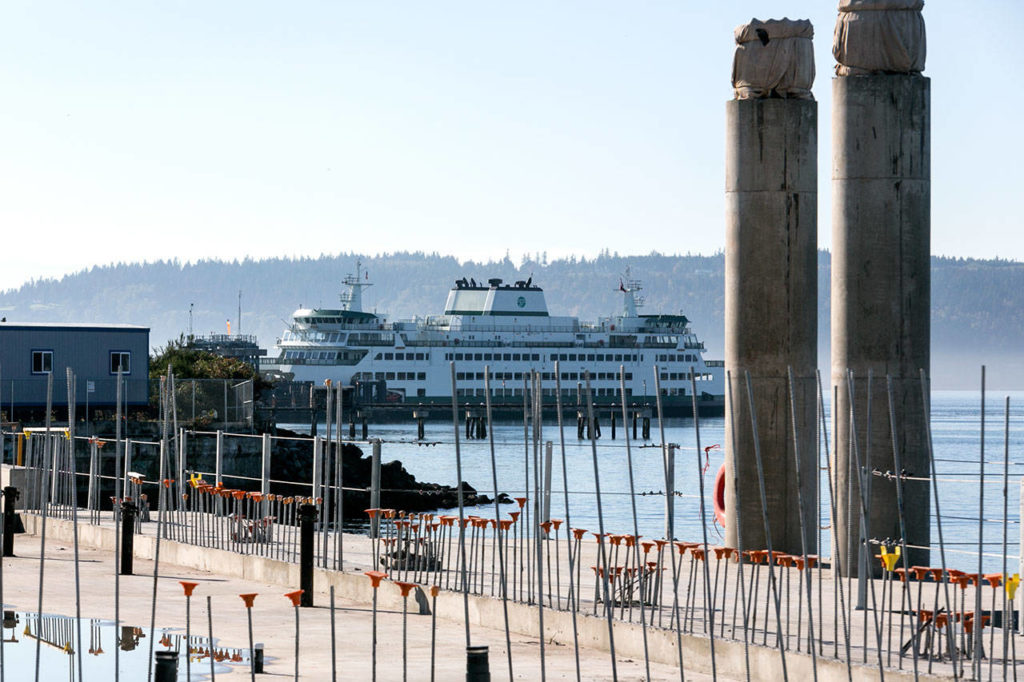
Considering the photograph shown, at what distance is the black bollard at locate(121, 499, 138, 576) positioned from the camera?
1506 centimetres

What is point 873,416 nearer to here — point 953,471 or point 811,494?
point 811,494

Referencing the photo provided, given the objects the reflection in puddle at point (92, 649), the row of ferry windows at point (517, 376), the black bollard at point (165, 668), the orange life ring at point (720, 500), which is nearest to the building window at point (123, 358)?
the orange life ring at point (720, 500)

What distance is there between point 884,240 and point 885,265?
20cm

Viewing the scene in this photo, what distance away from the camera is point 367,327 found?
379ft

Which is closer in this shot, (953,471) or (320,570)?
(320,570)

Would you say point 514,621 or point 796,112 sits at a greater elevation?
point 796,112

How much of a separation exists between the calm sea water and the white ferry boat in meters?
4.03

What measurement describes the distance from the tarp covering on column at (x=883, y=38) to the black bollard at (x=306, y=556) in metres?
5.66

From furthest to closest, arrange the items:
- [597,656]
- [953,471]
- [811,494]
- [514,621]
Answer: [953,471] < [811,494] < [514,621] < [597,656]

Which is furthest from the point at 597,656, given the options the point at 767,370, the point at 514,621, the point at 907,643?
the point at 767,370

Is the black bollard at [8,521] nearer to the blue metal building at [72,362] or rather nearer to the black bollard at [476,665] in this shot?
the black bollard at [476,665]

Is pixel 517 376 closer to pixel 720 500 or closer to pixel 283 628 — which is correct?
pixel 720 500

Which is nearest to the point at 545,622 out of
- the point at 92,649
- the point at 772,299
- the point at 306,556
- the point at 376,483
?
the point at 306,556

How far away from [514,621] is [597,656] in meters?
1.07
